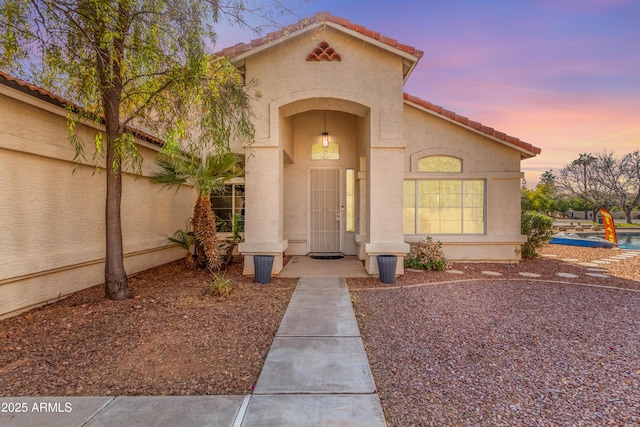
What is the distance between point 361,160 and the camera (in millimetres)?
9680

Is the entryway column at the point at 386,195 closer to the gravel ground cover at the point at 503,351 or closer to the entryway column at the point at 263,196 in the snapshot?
the gravel ground cover at the point at 503,351

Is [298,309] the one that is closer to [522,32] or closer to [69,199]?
[69,199]

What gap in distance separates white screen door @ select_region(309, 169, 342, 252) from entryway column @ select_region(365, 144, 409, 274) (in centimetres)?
297

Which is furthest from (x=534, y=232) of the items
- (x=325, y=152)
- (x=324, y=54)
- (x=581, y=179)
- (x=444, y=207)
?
(x=581, y=179)

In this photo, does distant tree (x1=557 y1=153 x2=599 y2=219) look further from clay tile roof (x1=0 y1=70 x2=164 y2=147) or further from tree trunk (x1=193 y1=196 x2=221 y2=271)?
clay tile roof (x1=0 y1=70 x2=164 y2=147)

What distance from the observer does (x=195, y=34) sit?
509cm

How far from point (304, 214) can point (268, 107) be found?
396cm

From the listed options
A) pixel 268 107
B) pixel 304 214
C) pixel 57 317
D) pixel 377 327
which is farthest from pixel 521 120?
pixel 57 317

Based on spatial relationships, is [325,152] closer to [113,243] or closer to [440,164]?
[440,164]

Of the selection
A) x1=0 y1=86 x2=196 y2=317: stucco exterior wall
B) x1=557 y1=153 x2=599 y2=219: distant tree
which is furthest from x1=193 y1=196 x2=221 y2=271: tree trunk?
x1=557 y1=153 x2=599 y2=219: distant tree

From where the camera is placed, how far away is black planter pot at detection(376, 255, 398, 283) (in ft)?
23.8

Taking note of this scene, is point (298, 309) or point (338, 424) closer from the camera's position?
point (338, 424)

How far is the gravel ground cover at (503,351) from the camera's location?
108 inches

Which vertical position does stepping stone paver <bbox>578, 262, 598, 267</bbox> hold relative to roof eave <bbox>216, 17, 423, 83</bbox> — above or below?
below
